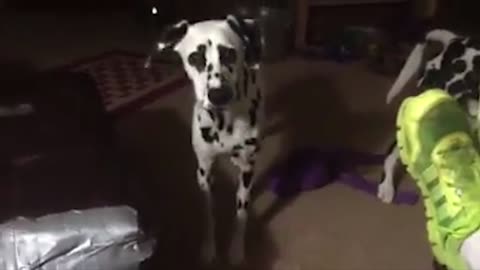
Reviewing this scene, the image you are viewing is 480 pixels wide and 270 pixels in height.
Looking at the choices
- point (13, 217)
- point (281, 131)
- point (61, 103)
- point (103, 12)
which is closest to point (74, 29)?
point (103, 12)

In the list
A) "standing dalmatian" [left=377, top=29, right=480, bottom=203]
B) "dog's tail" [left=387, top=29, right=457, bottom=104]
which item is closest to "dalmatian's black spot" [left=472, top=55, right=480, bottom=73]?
"standing dalmatian" [left=377, top=29, right=480, bottom=203]

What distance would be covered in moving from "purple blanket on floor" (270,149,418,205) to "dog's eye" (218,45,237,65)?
59cm

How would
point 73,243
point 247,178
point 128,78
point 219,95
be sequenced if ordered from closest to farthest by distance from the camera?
point 73,243, point 219,95, point 247,178, point 128,78

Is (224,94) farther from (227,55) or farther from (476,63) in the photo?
(476,63)

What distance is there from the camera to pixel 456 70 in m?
2.35

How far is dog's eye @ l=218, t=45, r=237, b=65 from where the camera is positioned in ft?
6.46

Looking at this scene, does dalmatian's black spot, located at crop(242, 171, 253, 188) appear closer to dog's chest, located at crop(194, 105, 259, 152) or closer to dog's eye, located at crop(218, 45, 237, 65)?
dog's chest, located at crop(194, 105, 259, 152)

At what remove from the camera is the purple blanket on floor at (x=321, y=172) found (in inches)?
98.0

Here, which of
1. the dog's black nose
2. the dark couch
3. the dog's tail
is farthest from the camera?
the dog's tail

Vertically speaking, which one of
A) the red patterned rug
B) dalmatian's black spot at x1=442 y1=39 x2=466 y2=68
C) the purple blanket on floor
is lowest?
the purple blanket on floor

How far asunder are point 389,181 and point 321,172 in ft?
0.61

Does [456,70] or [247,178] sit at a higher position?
[456,70]

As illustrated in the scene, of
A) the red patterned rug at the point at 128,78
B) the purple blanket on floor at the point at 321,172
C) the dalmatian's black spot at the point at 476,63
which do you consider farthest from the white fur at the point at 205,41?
the red patterned rug at the point at 128,78

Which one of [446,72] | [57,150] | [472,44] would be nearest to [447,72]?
[446,72]
